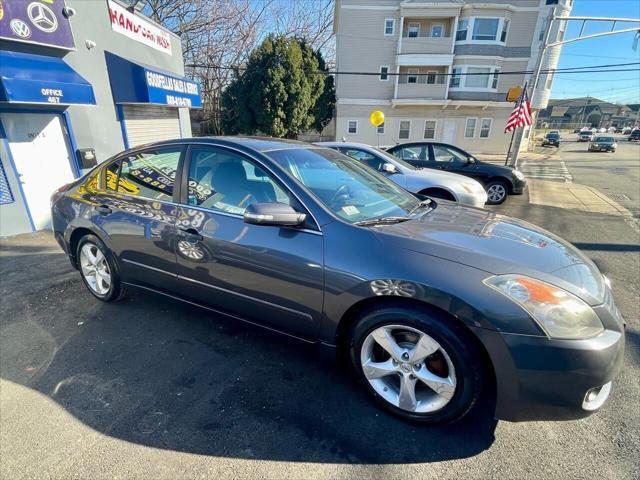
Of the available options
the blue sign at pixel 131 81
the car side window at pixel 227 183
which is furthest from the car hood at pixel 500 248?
the blue sign at pixel 131 81

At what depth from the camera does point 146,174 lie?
9.91 ft

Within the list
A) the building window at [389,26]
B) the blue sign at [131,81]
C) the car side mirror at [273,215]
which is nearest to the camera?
the car side mirror at [273,215]

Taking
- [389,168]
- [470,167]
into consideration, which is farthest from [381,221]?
[470,167]

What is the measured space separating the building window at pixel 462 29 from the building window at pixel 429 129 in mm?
5561

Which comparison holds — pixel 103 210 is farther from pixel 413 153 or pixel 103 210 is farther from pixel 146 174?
pixel 413 153

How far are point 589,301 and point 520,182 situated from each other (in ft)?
25.7

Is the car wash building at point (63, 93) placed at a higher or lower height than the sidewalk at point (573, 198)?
higher

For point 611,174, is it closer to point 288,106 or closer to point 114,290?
point 288,106

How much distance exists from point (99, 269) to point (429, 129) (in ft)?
84.5

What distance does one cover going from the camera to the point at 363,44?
940 inches

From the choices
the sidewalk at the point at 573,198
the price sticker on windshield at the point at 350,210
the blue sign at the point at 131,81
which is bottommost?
the sidewalk at the point at 573,198

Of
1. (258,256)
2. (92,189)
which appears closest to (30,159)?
(92,189)

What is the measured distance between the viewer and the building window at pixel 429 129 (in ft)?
82.4

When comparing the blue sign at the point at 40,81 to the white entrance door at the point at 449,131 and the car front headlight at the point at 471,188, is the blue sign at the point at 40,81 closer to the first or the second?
the car front headlight at the point at 471,188
